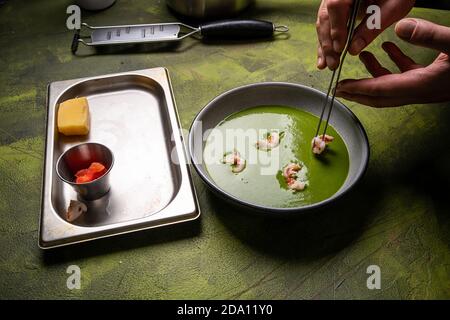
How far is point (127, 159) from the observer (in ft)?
3.78

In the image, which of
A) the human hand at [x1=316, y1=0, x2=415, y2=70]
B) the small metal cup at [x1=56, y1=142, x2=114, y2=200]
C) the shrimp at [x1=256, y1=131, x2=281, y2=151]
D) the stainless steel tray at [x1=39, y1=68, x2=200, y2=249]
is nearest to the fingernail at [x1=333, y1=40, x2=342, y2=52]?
the human hand at [x1=316, y1=0, x2=415, y2=70]

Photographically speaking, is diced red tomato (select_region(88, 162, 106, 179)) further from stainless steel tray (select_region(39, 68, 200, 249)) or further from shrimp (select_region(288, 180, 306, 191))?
shrimp (select_region(288, 180, 306, 191))

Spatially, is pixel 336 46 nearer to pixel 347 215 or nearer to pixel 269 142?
pixel 269 142

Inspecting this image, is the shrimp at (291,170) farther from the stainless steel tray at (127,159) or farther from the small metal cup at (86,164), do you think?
the small metal cup at (86,164)

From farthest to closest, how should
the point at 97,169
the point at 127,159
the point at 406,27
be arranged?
the point at 127,159 < the point at 97,169 < the point at 406,27

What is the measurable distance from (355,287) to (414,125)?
0.62 meters

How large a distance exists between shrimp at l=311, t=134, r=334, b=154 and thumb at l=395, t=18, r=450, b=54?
1.05 feet

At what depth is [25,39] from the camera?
154cm

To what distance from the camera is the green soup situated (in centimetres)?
103

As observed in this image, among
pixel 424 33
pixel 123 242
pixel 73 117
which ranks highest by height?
pixel 424 33

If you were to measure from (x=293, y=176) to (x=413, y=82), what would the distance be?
39cm

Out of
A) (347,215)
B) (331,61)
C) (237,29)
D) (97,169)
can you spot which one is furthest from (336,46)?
(97,169)

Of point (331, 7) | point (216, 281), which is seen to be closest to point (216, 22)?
point (331, 7)
